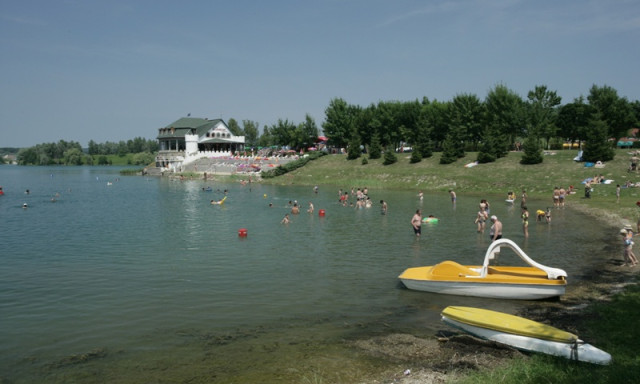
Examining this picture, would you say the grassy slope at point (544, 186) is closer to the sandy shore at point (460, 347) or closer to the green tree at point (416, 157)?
the sandy shore at point (460, 347)

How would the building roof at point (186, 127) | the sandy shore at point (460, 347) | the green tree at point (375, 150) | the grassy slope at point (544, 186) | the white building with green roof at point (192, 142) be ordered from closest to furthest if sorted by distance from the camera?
the grassy slope at point (544, 186) → the sandy shore at point (460, 347) → the green tree at point (375, 150) → the white building with green roof at point (192, 142) → the building roof at point (186, 127)

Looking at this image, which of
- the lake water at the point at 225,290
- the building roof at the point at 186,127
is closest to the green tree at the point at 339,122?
the building roof at the point at 186,127

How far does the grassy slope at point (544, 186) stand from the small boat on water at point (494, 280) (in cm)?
159

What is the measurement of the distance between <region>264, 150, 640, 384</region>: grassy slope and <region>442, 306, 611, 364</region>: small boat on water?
309 mm

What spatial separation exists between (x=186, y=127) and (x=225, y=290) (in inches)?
4155

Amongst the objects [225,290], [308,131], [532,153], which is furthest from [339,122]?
[225,290]

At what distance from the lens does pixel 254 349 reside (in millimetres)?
13320

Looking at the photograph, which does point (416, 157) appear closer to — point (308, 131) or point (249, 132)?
point (308, 131)

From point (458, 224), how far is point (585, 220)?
9657 millimetres

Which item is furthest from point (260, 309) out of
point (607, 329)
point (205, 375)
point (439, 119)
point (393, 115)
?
point (393, 115)

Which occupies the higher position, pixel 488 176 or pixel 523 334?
pixel 488 176

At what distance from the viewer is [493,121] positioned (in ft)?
257

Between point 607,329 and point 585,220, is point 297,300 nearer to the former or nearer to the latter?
point 607,329

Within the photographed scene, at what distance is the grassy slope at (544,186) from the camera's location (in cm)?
1018
